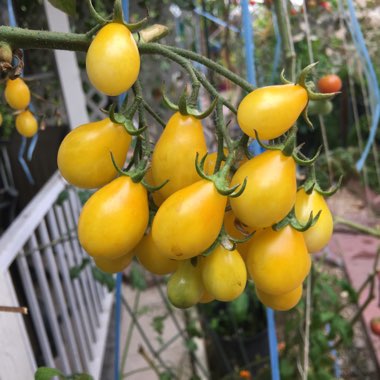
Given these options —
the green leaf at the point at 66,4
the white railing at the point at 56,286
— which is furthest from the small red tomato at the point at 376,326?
the green leaf at the point at 66,4

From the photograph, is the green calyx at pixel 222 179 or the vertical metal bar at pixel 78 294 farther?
the vertical metal bar at pixel 78 294

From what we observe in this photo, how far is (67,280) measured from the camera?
1.67m

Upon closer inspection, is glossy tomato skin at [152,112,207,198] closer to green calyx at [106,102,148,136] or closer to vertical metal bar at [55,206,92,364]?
green calyx at [106,102,148,136]

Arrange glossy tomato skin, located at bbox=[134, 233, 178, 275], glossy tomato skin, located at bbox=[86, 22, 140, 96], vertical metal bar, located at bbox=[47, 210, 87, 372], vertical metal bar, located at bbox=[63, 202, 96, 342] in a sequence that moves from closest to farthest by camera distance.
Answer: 1. glossy tomato skin, located at bbox=[86, 22, 140, 96]
2. glossy tomato skin, located at bbox=[134, 233, 178, 275]
3. vertical metal bar, located at bbox=[47, 210, 87, 372]
4. vertical metal bar, located at bbox=[63, 202, 96, 342]

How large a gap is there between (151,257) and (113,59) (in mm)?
209

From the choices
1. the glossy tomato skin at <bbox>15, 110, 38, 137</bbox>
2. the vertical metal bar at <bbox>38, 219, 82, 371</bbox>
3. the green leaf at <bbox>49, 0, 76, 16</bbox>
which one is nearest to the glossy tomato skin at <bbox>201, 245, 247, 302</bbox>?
the green leaf at <bbox>49, 0, 76, 16</bbox>

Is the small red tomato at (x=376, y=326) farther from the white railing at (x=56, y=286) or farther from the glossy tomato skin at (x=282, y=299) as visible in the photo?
the glossy tomato skin at (x=282, y=299)

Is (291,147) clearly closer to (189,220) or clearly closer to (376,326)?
(189,220)

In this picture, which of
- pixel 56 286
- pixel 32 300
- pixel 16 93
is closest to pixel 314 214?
pixel 16 93

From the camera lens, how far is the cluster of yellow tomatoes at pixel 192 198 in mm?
374

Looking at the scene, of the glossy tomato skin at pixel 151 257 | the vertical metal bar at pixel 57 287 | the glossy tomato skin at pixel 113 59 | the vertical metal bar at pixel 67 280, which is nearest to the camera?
the glossy tomato skin at pixel 113 59

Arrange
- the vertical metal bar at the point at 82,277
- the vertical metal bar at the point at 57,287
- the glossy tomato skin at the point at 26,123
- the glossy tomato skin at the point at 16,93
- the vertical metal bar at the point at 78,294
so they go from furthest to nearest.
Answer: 1. the vertical metal bar at the point at 82,277
2. the vertical metal bar at the point at 78,294
3. the vertical metal bar at the point at 57,287
4. the glossy tomato skin at the point at 26,123
5. the glossy tomato skin at the point at 16,93

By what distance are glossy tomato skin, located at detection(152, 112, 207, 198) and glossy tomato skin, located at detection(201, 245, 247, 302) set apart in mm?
74

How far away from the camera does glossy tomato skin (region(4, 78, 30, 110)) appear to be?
0.66m
